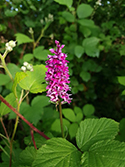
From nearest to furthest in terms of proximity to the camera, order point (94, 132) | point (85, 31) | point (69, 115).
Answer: point (94, 132) < point (69, 115) < point (85, 31)

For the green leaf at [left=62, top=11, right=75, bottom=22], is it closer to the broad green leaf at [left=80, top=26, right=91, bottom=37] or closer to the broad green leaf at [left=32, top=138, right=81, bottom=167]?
the broad green leaf at [left=80, top=26, right=91, bottom=37]

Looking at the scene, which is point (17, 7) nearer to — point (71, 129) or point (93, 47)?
point (93, 47)

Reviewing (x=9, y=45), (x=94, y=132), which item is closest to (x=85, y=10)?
(x=9, y=45)

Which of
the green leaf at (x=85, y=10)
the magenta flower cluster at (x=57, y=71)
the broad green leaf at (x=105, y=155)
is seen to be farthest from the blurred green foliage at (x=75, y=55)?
the broad green leaf at (x=105, y=155)

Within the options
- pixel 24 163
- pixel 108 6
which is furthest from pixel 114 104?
pixel 24 163

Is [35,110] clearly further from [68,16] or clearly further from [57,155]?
[68,16]

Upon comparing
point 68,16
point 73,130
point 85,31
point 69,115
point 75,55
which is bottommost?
point 73,130
